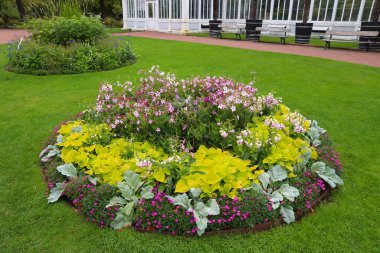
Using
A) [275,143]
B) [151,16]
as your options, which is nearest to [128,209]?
[275,143]

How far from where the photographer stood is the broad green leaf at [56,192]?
3.31m

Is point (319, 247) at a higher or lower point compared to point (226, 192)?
lower

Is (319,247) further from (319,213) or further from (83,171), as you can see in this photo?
(83,171)

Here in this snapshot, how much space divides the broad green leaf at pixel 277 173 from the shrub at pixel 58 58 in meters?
7.61

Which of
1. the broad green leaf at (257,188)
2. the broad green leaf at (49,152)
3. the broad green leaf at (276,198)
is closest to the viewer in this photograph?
Answer: the broad green leaf at (276,198)

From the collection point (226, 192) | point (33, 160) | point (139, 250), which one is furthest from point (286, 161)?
point (33, 160)

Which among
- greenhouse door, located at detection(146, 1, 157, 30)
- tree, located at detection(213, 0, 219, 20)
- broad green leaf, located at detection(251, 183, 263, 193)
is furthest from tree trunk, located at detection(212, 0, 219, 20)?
broad green leaf, located at detection(251, 183, 263, 193)

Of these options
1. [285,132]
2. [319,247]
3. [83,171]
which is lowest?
[319,247]

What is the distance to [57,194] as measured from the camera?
11.0 feet

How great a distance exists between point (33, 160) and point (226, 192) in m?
2.77

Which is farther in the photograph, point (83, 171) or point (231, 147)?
point (231, 147)

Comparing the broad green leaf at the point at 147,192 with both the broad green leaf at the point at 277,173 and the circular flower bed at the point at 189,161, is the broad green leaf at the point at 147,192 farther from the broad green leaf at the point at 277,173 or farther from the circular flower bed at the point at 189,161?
the broad green leaf at the point at 277,173

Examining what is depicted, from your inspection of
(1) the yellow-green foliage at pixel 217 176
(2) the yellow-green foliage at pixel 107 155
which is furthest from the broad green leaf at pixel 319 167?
(2) the yellow-green foliage at pixel 107 155

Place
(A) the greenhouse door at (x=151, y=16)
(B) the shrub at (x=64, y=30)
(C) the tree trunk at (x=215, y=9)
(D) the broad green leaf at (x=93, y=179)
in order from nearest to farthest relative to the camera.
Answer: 1. (D) the broad green leaf at (x=93, y=179)
2. (B) the shrub at (x=64, y=30)
3. (C) the tree trunk at (x=215, y=9)
4. (A) the greenhouse door at (x=151, y=16)
